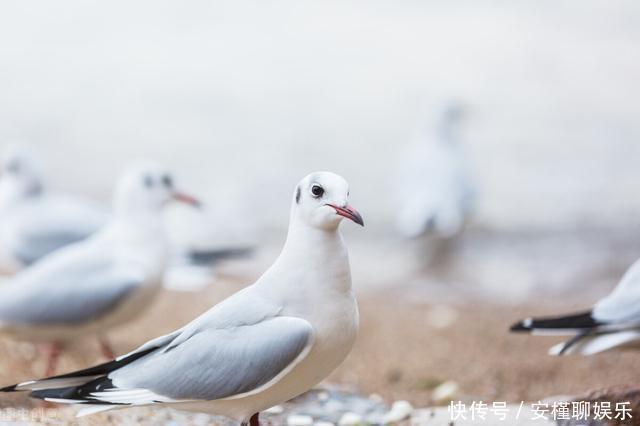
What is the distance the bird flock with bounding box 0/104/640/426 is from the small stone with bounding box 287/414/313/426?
0.39m

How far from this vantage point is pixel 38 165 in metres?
4.94

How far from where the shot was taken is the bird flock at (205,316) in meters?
2.10

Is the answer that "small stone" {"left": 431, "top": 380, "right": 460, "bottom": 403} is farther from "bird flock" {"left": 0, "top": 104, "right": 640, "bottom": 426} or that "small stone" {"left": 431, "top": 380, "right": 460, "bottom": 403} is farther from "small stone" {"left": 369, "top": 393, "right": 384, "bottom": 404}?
"bird flock" {"left": 0, "top": 104, "right": 640, "bottom": 426}

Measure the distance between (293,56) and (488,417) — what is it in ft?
23.1

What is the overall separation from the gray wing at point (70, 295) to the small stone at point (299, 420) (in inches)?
31.2

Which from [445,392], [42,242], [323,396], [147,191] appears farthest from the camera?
[42,242]

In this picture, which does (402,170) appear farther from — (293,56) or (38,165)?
(293,56)

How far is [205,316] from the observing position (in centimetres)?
220

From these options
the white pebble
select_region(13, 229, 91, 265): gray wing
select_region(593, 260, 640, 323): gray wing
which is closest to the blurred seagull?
select_region(13, 229, 91, 265): gray wing

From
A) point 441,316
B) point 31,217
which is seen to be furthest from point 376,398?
point 31,217

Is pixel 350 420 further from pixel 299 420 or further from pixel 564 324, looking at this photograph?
pixel 564 324

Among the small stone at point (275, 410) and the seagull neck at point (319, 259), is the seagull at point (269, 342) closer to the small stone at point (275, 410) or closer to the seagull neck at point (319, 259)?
the seagull neck at point (319, 259)

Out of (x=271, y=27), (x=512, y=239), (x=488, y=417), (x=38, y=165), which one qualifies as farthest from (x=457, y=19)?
(x=488, y=417)

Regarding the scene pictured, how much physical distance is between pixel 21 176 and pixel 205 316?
9.67ft
